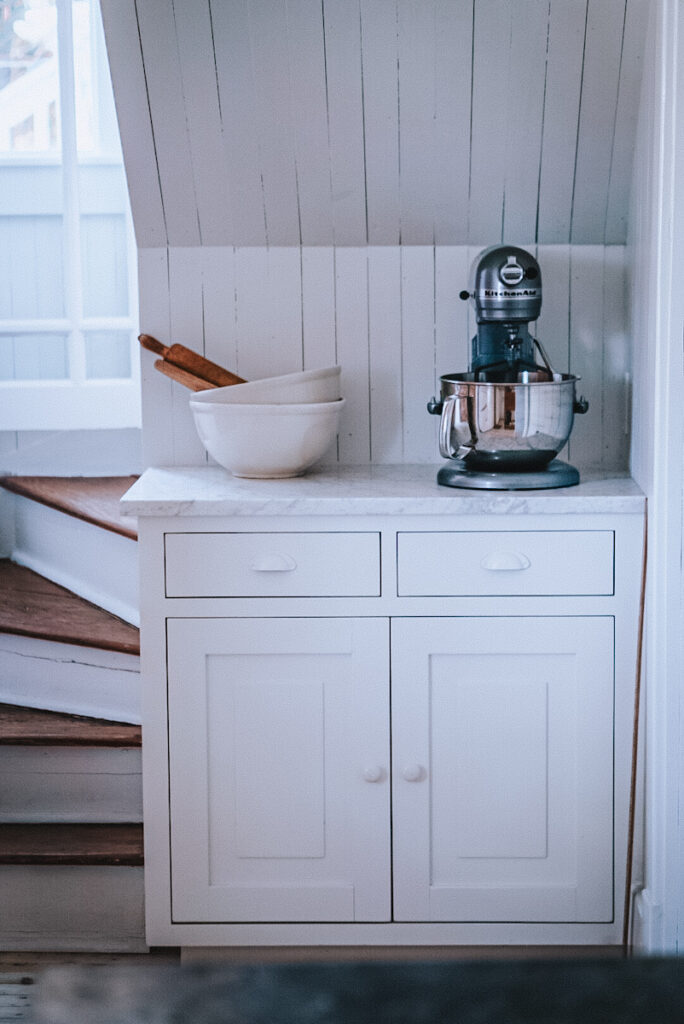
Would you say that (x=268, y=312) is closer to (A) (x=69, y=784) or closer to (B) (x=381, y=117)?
(B) (x=381, y=117)

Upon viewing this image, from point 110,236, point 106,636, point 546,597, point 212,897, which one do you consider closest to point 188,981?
point 546,597

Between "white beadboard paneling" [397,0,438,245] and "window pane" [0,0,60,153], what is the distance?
5.16 feet

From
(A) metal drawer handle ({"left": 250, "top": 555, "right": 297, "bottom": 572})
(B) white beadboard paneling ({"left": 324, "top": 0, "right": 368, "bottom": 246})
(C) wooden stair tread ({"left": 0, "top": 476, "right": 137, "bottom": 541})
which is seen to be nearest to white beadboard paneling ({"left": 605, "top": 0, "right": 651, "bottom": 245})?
(B) white beadboard paneling ({"left": 324, "top": 0, "right": 368, "bottom": 246})

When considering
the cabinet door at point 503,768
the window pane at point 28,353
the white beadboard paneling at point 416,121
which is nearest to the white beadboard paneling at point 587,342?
the white beadboard paneling at point 416,121

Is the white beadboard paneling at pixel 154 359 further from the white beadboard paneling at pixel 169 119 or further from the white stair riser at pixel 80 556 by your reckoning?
the white stair riser at pixel 80 556

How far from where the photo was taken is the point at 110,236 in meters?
3.65

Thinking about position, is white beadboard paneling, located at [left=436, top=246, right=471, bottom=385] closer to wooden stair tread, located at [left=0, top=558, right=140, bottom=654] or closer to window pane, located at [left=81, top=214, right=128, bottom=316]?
wooden stair tread, located at [left=0, top=558, right=140, bottom=654]

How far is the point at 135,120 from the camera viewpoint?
7.74 ft

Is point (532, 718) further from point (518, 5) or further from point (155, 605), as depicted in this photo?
point (518, 5)

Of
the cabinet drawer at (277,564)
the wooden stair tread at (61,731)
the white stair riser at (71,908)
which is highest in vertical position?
the cabinet drawer at (277,564)

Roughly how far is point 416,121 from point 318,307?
0.46 m

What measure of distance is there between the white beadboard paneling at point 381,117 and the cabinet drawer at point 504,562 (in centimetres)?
77

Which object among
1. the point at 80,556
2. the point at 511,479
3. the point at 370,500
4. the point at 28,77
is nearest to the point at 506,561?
the point at 511,479

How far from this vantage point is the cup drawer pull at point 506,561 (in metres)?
2.15
